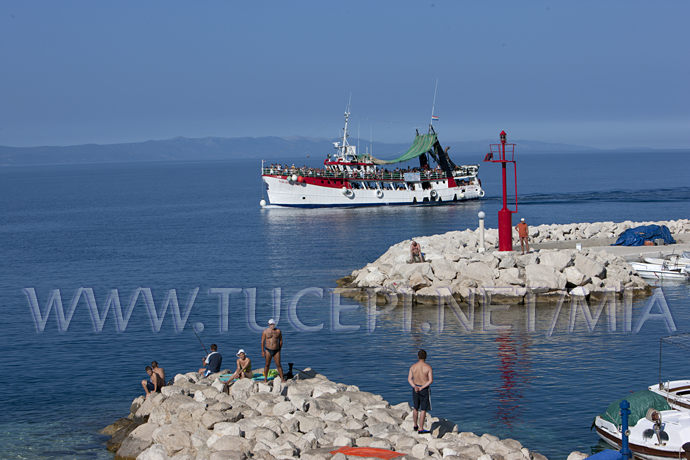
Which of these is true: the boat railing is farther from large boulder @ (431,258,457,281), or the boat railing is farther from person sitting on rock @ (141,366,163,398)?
person sitting on rock @ (141,366,163,398)

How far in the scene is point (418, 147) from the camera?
87375 mm

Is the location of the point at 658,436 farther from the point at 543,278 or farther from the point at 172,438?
the point at 543,278

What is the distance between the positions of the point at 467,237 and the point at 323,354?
59.6 feet

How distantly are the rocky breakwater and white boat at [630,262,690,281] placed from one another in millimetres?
19513

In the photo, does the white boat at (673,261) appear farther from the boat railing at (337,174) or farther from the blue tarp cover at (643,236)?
the boat railing at (337,174)

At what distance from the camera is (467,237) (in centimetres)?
4106

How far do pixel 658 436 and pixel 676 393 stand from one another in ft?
7.23

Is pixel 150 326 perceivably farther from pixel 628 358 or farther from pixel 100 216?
pixel 100 216

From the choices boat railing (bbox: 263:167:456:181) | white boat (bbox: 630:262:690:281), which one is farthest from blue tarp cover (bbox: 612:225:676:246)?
boat railing (bbox: 263:167:456:181)

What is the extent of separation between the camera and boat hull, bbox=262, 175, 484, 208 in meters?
80.7

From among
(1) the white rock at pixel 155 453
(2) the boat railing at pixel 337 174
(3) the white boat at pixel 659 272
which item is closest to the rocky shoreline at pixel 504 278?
(3) the white boat at pixel 659 272

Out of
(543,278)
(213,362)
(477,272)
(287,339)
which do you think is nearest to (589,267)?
(543,278)

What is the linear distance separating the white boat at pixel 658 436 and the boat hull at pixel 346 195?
2579 inches

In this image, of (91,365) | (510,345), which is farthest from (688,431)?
(91,365)
